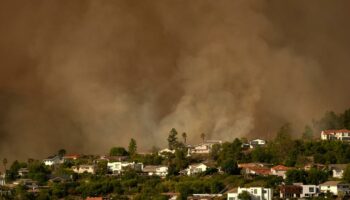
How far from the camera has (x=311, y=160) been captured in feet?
142

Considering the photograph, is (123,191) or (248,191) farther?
(123,191)

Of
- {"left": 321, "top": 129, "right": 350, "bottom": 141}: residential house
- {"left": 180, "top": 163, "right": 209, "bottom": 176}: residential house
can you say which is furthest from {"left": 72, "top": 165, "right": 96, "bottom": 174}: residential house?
{"left": 321, "top": 129, "right": 350, "bottom": 141}: residential house

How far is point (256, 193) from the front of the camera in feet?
126

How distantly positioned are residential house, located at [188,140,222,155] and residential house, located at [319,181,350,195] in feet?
26.6

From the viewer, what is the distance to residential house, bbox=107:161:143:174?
45500mm

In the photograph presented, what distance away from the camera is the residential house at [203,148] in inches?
1858

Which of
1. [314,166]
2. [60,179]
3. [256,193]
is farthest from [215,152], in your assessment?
[256,193]

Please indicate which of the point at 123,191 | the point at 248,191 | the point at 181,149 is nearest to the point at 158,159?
the point at 181,149

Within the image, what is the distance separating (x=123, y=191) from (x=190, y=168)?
3478 millimetres

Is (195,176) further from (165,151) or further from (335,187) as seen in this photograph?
(335,187)

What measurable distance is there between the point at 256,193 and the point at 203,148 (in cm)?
959

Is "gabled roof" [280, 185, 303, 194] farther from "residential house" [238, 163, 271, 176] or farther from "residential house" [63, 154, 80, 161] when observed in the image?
"residential house" [63, 154, 80, 161]

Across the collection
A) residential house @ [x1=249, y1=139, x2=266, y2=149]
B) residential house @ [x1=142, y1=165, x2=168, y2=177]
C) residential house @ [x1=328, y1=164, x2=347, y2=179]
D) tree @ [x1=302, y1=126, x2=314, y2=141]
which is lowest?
residential house @ [x1=328, y1=164, x2=347, y2=179]

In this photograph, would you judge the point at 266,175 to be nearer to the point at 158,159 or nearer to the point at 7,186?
the point at 158,159
